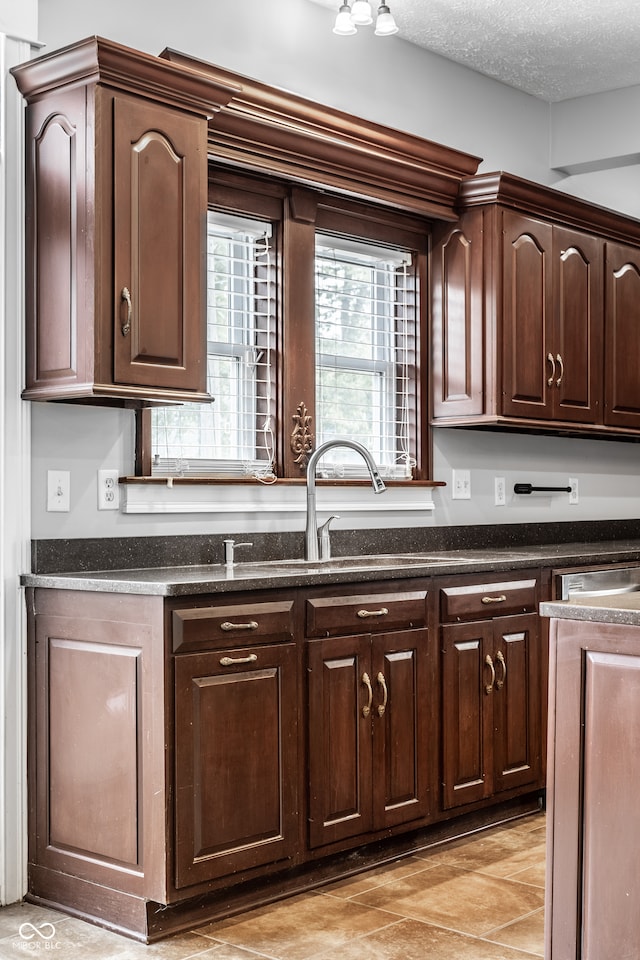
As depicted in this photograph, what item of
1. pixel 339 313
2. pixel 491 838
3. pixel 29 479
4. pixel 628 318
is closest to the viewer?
pixel 29 479

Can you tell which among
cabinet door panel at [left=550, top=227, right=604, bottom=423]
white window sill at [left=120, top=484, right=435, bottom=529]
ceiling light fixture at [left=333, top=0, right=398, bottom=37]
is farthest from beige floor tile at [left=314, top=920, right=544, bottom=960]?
ceiling light fixture at [left=333, top=0, right=398, bottom=37]

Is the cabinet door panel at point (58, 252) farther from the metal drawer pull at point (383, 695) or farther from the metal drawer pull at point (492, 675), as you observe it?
the metal drawer pull at point (492, 675)

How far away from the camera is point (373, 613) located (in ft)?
11.0

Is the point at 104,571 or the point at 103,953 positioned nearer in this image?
the point at 103,953

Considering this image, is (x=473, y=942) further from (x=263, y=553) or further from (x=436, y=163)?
(x=436, y=163)

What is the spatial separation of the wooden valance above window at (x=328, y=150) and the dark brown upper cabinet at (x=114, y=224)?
0.81 feet

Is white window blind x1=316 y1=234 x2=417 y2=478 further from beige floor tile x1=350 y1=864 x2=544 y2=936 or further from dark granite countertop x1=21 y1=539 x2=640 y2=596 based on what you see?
beige floor tile x1=350 y1=864 x2=544 y2=936

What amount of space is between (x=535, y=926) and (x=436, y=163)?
8.98 ft

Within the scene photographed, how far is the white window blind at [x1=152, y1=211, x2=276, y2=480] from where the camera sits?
3674 millimetres

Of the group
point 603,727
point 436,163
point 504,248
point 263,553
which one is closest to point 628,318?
point 504,248

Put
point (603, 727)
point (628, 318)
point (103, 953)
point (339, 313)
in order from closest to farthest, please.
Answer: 1. point (603, 727)
2. point (103, 953)
3. point (339, 313)
4. point (628, 318)

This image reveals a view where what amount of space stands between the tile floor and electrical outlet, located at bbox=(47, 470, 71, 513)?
43.3 inches

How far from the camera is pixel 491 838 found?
373 cm

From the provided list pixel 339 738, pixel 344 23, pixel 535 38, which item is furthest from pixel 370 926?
pixel 535 38
